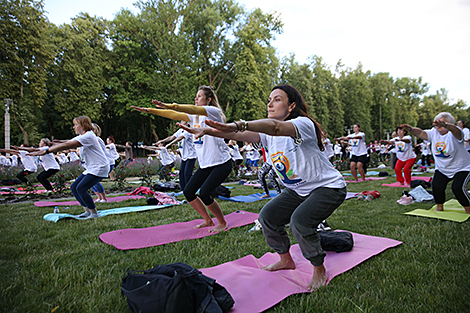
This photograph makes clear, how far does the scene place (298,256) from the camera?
3.38 m

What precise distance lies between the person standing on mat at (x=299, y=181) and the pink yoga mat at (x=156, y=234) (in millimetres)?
1750

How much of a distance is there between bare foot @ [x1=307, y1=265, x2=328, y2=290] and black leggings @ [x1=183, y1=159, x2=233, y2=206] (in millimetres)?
2220

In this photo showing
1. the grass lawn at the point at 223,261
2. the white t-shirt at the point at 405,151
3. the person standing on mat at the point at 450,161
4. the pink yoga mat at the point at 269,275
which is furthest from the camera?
the white t-shirt at the point at 405,151

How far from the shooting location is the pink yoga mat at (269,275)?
A: 236cm

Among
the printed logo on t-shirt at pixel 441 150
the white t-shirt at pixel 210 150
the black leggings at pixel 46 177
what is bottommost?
the black leggings at pixel 46 177

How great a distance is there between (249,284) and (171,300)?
A: 3.14 ft

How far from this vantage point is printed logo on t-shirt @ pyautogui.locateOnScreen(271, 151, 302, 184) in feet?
8.72

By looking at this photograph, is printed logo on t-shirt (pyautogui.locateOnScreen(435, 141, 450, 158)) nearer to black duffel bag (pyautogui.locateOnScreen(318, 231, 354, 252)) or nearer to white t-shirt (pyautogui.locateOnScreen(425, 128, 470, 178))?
white t-shirt (pyautogui.locateOnScreen(425, 128, 470, 178))

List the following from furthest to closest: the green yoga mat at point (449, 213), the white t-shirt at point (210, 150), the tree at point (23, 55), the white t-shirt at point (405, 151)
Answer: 1. the tree at point (23, 55)
2. the white t-shirt at point (405, 151)
3. the green yoga mat at point (449, 213)
4. the white t-shirt at point (210, 150)

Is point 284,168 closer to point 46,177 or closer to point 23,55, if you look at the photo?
point 46,177

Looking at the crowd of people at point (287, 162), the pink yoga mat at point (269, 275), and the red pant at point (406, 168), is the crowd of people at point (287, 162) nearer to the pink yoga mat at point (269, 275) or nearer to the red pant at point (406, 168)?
the pink yoga mat at point (269, 275)

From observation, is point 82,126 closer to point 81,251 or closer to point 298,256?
point 81,251

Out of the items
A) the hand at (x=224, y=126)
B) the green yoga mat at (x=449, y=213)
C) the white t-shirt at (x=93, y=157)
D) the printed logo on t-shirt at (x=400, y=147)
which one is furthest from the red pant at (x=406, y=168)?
the white t-shirt at (x=93, y=157)

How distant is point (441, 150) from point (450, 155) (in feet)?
0.55
